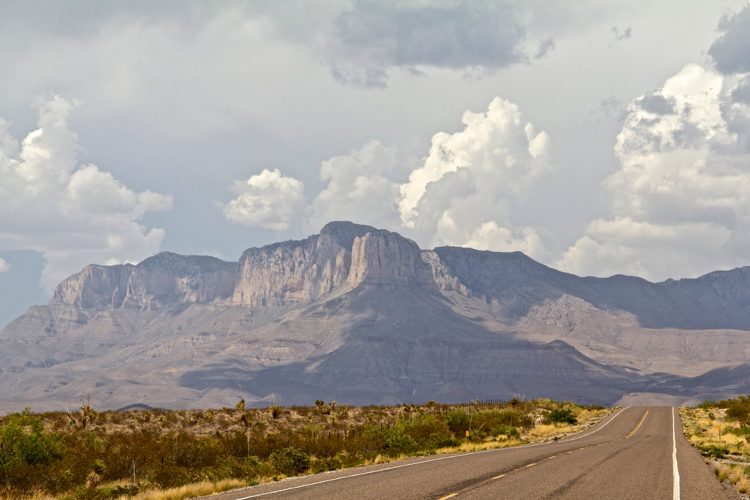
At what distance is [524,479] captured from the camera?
82.1 feet

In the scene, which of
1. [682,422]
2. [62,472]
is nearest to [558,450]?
[62,472]

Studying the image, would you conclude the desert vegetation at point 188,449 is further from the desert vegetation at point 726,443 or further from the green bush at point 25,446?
the desert vegetation at point 726,443

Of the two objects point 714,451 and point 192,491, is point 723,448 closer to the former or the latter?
point 714,451

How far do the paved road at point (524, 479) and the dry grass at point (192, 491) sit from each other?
121 cm

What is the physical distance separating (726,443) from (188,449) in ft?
95.2

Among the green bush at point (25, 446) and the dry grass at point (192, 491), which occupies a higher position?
the green bush at point (25, 446)

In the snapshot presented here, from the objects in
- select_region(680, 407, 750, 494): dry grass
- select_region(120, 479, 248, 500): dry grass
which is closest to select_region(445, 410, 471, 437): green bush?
select_region(680, 407, 750, 494): dry grass

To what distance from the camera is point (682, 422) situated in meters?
69.8

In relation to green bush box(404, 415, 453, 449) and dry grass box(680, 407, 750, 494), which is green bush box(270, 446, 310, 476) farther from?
dry grass box(680, 407, 750, 494)

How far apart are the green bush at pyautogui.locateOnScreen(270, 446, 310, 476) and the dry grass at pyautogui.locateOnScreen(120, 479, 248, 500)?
417cm

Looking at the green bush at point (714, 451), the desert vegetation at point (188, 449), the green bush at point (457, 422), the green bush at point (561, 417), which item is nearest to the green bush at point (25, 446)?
the desert vegetation at point (188, 449)

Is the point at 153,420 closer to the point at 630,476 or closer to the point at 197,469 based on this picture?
the point at 197,469

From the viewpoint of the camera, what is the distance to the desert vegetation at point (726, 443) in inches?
1097

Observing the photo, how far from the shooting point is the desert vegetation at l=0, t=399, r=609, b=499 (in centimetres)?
2705
